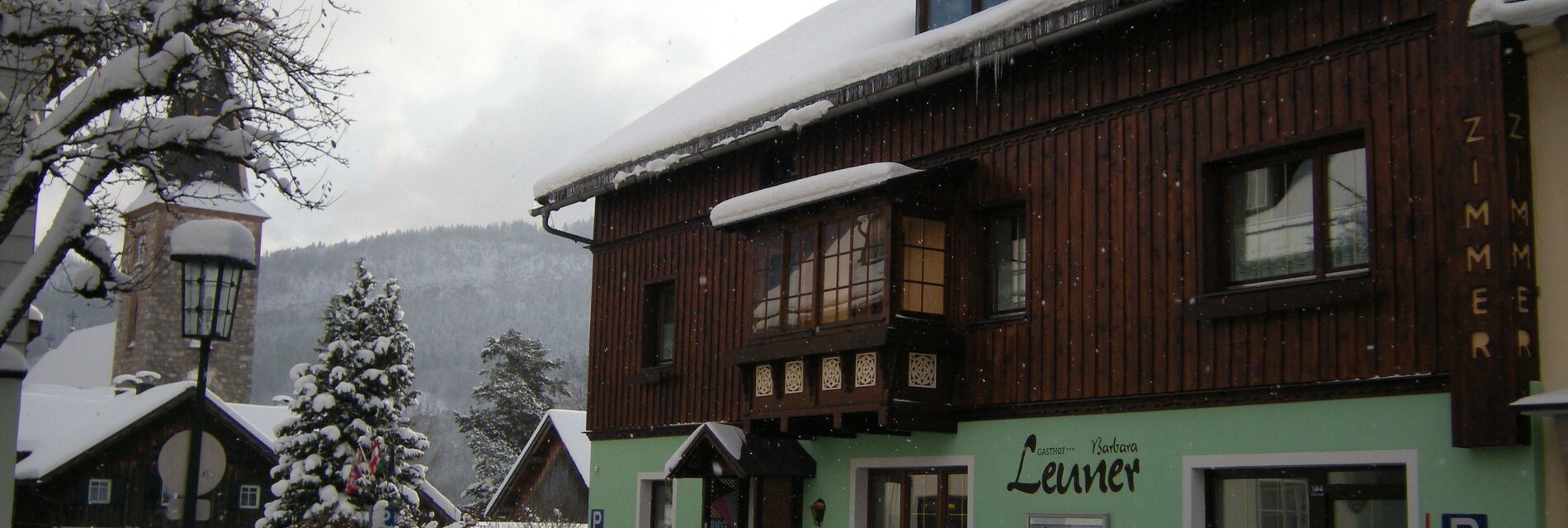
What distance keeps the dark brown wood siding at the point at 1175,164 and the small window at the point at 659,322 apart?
99.1 inches

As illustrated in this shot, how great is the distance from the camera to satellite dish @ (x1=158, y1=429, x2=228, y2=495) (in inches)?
461

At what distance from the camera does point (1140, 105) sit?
42.1 ft

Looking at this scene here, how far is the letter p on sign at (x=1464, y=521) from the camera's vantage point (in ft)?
32.4

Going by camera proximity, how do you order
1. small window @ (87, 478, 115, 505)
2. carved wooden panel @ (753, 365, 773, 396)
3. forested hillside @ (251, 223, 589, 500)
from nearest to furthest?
carved wooden panel @ (753, 365, 773, 396) < small window @ (87, 478, 115, 505) < forested hillside @ (251, 223, 589, 500)

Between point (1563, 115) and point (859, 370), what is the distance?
6.51 meters

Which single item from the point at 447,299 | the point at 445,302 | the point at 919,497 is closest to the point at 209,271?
the point at 919,497

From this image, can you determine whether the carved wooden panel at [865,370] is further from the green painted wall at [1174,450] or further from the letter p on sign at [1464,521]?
the letter p on sign at [1464,521]

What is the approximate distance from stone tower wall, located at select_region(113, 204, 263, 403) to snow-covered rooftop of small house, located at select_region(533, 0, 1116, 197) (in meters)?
50.6

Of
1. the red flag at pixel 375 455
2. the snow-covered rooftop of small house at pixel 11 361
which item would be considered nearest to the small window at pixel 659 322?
the snow-covered rooftop of small house at pixel 11 361

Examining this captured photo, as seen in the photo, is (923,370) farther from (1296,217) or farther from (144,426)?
(144,426)

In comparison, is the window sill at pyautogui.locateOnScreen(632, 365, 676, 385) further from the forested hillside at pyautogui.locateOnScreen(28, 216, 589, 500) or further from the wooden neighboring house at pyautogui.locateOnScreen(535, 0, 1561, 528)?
the forested hillside at pyautogui.locateOnScreen(28, 216, 589, 500)

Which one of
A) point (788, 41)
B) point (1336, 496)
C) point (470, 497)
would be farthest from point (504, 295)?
point (1336, 496)

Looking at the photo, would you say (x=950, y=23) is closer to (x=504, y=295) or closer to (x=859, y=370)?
(x=859, y=370)

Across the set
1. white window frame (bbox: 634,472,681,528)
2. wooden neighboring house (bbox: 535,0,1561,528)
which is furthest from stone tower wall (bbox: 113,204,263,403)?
wooden neighboring house (bbox: 535,0,1561,528)
